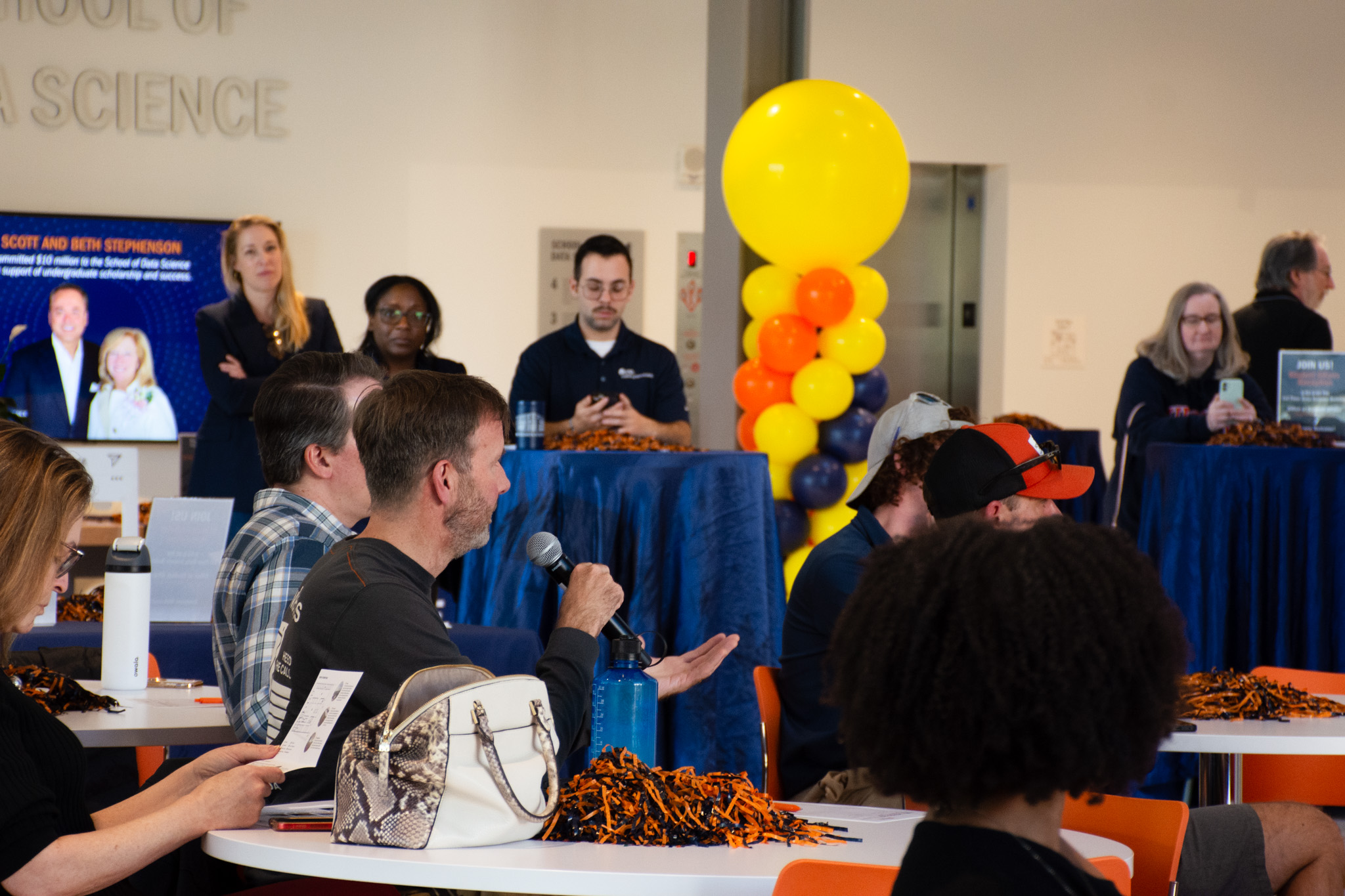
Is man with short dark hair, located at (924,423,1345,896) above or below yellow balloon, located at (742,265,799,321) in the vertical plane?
below

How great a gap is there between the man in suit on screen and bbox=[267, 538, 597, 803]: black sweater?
610 centimetres

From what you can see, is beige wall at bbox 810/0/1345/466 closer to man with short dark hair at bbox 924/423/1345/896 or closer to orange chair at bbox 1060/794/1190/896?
man with short dark hair at bbox 924/423/1345/896

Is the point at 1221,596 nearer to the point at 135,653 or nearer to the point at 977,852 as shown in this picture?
the point at 135,653

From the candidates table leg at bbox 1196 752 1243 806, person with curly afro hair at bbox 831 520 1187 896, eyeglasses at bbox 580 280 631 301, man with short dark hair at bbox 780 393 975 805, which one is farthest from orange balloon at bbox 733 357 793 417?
person with curly afro hair at bbox 831 520 1187 896

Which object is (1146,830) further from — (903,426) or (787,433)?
(787,433)

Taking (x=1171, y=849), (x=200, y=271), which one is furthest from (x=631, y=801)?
(x=200, y=271)

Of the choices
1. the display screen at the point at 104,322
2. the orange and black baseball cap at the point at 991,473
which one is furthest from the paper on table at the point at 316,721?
the display screen at the point at 104,322

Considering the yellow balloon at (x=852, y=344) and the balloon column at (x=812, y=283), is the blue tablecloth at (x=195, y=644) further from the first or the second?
the yellow balloon at (x=852, y=344)

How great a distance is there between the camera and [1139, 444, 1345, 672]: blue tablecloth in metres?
4.42

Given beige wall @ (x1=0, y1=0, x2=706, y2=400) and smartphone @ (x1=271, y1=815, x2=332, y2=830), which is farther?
beige wall @ (x1=0, y1=0, x2=706, y2=400)

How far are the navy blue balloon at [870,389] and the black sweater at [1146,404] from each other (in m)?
→ 0.92

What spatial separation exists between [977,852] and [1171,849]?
3.37ft

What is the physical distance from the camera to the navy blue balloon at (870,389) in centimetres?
559

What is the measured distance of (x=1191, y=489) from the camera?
4.54 metres
